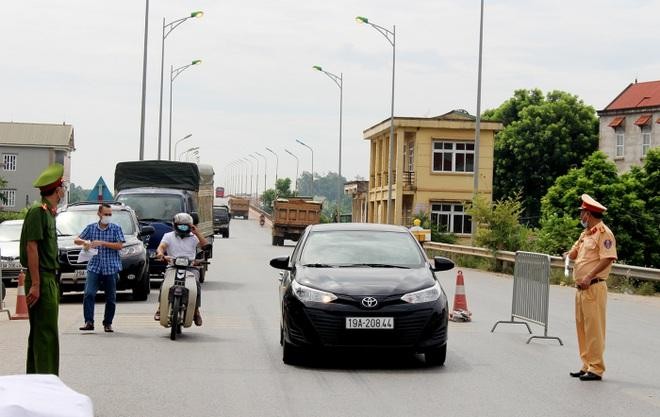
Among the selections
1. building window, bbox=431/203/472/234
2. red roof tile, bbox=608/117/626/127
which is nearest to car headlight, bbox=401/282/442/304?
building window, bbox=431/203/472/234

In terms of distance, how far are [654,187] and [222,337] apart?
46.6 meters

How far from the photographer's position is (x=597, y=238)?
38.7 ft

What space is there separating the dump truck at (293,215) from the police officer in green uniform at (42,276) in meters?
53.1

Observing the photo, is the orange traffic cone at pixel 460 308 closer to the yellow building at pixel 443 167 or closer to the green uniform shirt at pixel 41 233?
the green uniform shirt at pixel 41 233

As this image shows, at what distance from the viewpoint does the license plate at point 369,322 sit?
11836 mm

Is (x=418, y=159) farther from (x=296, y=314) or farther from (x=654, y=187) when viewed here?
(x=296, y=314)

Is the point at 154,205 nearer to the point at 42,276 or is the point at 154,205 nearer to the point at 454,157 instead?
the point at 42,276

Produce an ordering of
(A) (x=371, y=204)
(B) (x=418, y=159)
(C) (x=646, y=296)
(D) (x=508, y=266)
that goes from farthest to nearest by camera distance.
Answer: (A) (x=371, y=204), (B) (x=418, y=159), (D) (x=508, y=266), (C) (x=646, y=296)

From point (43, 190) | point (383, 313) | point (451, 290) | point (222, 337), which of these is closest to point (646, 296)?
point (451, 290)

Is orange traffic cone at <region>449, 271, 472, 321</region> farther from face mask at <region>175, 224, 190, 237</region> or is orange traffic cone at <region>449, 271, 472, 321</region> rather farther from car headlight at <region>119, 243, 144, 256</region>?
car headlight at <region>119, 243, 144, 256</region>

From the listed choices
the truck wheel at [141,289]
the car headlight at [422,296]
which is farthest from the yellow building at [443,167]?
the car headlight at [422,296]

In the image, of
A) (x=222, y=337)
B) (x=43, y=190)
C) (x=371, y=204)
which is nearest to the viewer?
(x=43, y=190)

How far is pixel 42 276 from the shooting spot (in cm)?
953

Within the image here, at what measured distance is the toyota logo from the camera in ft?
38.9
